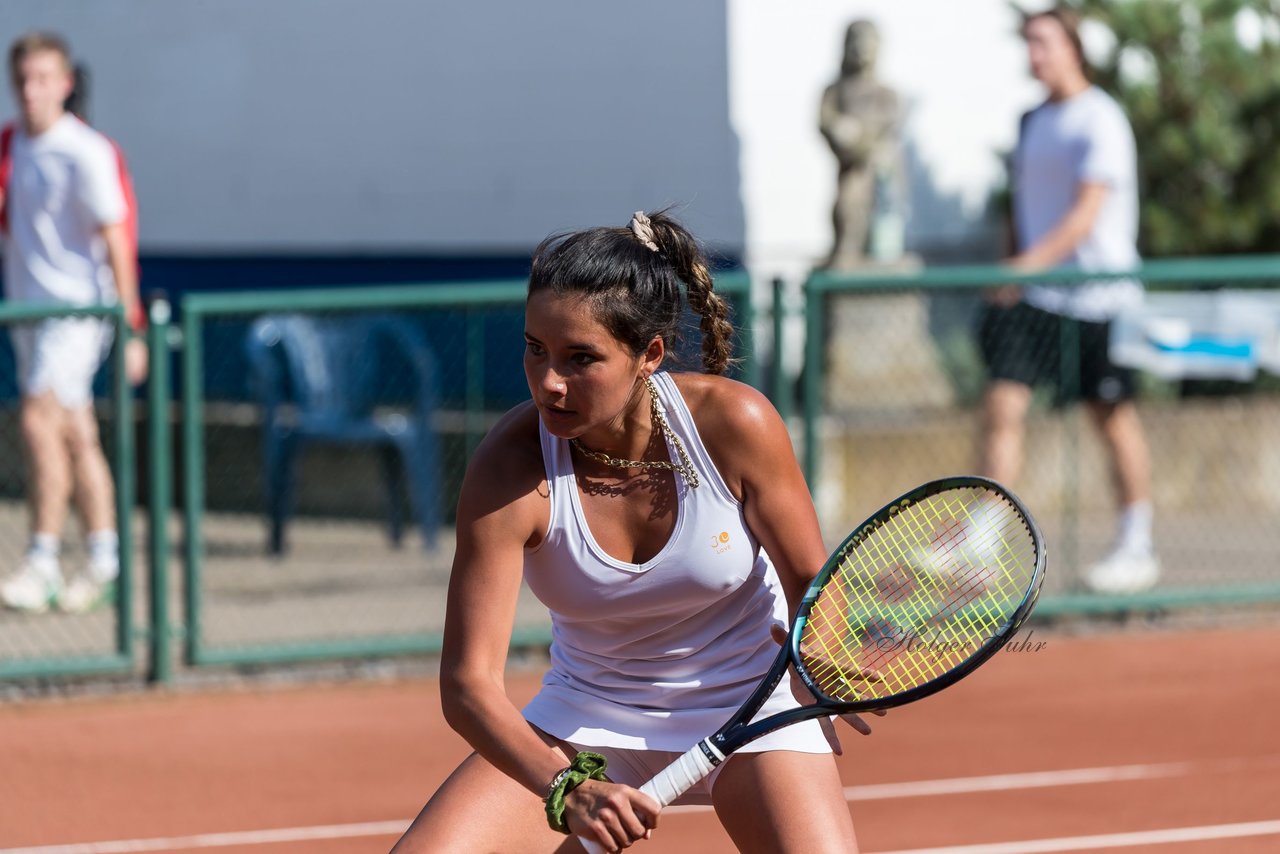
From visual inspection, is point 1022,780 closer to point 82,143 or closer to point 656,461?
point 656,461

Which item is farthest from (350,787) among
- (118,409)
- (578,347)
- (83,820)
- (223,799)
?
(578,347)

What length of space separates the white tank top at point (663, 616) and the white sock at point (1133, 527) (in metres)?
4.66

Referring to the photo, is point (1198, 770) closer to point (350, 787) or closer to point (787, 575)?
point (350, 787)

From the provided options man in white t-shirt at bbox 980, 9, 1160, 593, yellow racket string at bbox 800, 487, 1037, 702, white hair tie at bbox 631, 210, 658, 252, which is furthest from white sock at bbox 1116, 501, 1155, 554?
white hair tie at bbox 631, 210, 658, 252

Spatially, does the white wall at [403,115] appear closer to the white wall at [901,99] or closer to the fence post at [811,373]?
the white wall at [901,99]

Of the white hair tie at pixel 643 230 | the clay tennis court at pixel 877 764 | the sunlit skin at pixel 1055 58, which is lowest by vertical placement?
the clay tennis court at pixel 877 764

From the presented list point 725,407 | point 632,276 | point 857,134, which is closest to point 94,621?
point 725,407

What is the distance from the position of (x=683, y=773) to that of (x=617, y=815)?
170 millimetres

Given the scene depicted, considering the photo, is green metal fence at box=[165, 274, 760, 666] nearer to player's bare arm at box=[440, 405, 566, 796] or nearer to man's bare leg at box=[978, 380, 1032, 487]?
man's bare leg at box=[978, 380, 1032, 487]

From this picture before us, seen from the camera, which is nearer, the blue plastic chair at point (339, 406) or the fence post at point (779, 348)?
the fence post at point (779, 348)

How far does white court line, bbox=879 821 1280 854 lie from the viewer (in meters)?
5.54

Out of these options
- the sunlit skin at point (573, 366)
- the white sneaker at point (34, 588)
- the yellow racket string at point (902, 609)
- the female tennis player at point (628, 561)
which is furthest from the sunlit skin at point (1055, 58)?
the sunlit skin at point (573, 366)

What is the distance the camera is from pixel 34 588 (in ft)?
25.8

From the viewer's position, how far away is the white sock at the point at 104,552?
303 inches
